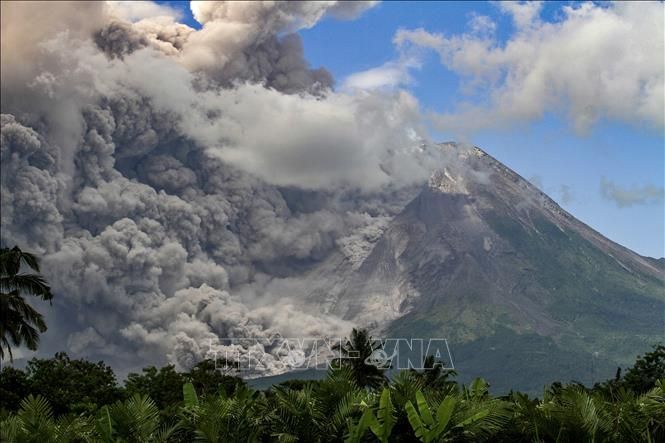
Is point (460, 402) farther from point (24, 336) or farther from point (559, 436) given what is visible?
point (24, 336)

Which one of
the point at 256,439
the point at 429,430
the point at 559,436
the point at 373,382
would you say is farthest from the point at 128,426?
the point at 373,382

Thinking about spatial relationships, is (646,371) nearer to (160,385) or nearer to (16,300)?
(160,385)

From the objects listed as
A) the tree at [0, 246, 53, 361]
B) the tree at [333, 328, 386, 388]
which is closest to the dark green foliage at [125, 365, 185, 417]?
the tree at [333, 328, 386, 388]

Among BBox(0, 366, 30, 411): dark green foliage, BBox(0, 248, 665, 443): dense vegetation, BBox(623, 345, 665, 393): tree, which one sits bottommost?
BBox(0, 248, 665, 443): dense vegetation

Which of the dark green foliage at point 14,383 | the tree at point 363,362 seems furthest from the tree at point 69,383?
the tree at point 363,362

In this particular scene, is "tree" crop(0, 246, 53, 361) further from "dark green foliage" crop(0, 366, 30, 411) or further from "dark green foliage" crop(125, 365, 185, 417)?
"dark green foliage" crop(125, 365, 185, 417)

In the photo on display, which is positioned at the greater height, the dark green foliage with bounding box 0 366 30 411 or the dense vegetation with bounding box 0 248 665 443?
the dark green foliage with bounding box 0 366 30 411

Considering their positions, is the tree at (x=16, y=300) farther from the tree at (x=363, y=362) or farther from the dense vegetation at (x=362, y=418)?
the tree at (x=363, y=362)

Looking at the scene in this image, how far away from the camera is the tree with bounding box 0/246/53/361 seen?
92.3ft

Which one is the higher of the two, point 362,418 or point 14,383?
point 14,383

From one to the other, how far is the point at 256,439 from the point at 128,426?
3.22 meters

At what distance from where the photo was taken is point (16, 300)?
2839 cm

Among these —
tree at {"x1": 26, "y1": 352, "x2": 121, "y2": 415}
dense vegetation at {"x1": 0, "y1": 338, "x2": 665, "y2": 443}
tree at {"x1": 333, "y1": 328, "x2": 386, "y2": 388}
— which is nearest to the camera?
dense vegetation at {"x1": 0, "y1": 338, "x2": 665, "y2": 443}

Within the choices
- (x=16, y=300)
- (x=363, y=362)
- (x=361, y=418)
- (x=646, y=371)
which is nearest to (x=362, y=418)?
(x=361, y=418)
